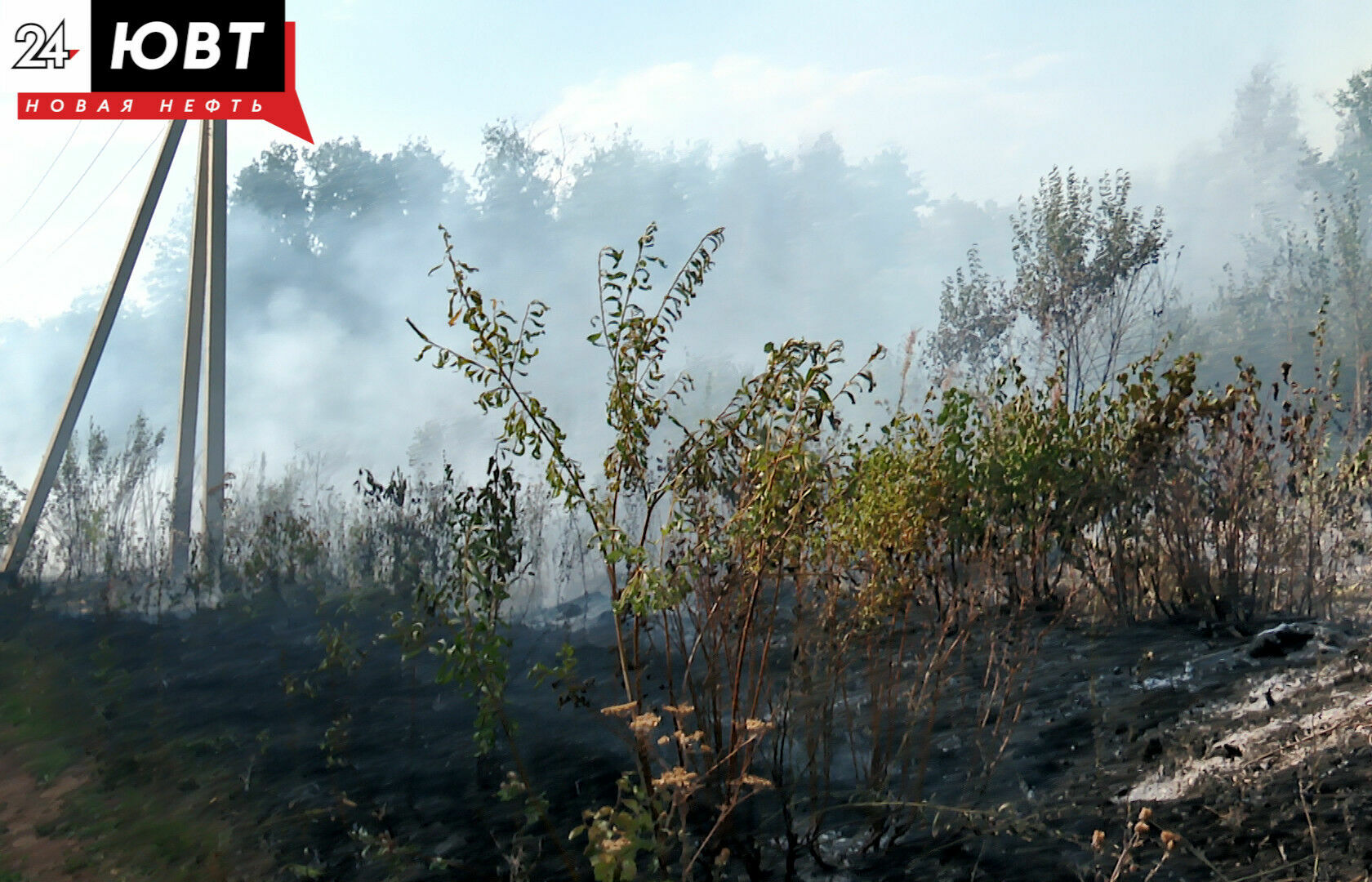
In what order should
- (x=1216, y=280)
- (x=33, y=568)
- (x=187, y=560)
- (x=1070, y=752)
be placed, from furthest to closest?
(x=1216, y=280) → (x=33, y=568) → (x=187, y=560) → (x=1070, y=752)

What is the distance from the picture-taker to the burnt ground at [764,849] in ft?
10.9

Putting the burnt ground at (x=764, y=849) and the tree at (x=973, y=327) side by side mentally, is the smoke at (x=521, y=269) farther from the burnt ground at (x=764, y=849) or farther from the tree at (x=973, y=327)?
the burnt ground at (x=764, y=849)

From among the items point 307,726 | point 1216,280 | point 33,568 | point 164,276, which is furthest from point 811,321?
point 307,726

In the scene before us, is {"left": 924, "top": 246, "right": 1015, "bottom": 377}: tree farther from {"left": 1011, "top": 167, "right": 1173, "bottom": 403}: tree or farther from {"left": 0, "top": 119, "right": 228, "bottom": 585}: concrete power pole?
{"left": 0, "top": 119, "right": 228, "bottom": 585}: concrete power pole

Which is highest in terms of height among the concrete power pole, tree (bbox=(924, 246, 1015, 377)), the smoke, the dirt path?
the smoke

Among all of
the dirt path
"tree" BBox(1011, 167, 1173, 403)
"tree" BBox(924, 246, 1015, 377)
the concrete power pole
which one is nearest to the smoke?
"tree" BBox(924, 246, 1015, 377)

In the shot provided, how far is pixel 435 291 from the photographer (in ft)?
114

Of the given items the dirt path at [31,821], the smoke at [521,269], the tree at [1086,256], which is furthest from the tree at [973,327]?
the dirt path at [31,821]

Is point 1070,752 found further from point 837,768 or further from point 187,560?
point 187,560

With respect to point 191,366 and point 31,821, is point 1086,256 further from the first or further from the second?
point 31,821

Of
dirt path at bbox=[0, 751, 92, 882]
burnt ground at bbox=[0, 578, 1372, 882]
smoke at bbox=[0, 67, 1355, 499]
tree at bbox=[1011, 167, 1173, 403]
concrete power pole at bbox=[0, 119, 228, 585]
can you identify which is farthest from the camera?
smoke at bbox=[0, 67, 1355, 499]

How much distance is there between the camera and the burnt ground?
10.9 ft

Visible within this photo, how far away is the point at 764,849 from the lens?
12.0ft

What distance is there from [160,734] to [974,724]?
388cm
